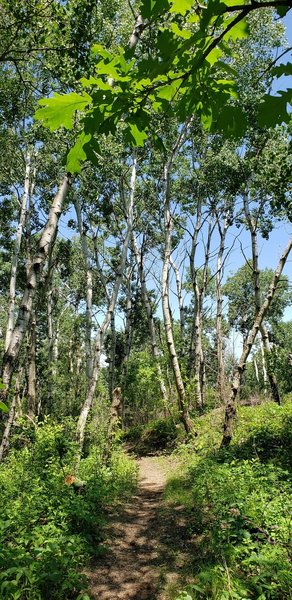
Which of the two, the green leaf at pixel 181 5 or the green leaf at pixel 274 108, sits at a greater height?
the green leaf at pixel 181 5

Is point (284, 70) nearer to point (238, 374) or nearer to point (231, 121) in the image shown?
point (231, 121)

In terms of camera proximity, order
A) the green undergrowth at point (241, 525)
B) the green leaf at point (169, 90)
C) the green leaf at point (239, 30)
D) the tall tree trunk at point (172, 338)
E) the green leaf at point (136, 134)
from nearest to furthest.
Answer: the green leaf at point (239, 30) → the green leaf at point (169, 90) → the green leaf at point (136, 134) → the green undergrowth at point (241, 525) → the tall tree trunk at point (172, 338)

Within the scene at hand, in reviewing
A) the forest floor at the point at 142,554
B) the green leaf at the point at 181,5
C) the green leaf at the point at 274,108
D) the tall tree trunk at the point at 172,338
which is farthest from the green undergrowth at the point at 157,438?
the green leaf at the point at 181,5

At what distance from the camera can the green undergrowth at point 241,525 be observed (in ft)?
10.8

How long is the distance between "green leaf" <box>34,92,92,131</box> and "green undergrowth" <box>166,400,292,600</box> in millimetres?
3462

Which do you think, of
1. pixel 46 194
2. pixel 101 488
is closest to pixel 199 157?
pixel 46 194

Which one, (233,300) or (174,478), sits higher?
(233,300)

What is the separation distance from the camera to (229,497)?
4652mm

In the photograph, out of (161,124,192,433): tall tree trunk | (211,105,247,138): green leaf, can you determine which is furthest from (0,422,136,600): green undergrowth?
(211,105,247,138): green leaf

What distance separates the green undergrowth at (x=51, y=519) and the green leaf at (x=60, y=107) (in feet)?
10.8

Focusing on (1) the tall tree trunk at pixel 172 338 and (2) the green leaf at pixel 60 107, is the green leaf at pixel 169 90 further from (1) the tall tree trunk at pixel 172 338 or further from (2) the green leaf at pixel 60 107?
(1) the tall tree trunk at pixel 172 338

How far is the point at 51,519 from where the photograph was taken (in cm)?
469

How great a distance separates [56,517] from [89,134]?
479cm

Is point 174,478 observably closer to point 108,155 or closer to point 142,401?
point 108,155
